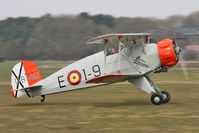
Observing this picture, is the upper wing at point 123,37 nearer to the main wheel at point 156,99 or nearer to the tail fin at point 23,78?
the main wheel at point 156,99

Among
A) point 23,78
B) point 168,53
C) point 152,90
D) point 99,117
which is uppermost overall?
point 168,53

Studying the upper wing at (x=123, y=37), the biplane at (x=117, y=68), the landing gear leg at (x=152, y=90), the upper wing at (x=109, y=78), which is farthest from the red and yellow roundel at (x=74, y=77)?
the landing gear leg at (x=152, y=90)

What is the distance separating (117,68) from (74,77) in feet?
4.84

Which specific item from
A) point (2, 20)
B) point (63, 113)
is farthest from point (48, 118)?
point (2, 20)

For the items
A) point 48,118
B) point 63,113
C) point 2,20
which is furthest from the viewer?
point 2,20

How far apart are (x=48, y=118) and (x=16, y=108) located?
97.3 inches

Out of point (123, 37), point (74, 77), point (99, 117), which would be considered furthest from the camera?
point (74, 77)

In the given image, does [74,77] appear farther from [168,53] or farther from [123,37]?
[168,53]

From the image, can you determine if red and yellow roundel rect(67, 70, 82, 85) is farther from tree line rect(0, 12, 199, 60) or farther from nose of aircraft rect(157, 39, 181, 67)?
tree line rect(0, 12, 199, 60)

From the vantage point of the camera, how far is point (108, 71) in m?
11.6

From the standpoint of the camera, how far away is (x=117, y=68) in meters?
11.5

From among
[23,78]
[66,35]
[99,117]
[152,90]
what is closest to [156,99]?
[152,90]

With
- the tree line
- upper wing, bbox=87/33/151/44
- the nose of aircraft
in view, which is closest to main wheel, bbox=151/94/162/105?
the nose of aircraft

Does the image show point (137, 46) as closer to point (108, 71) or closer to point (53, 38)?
point (108, 71)
